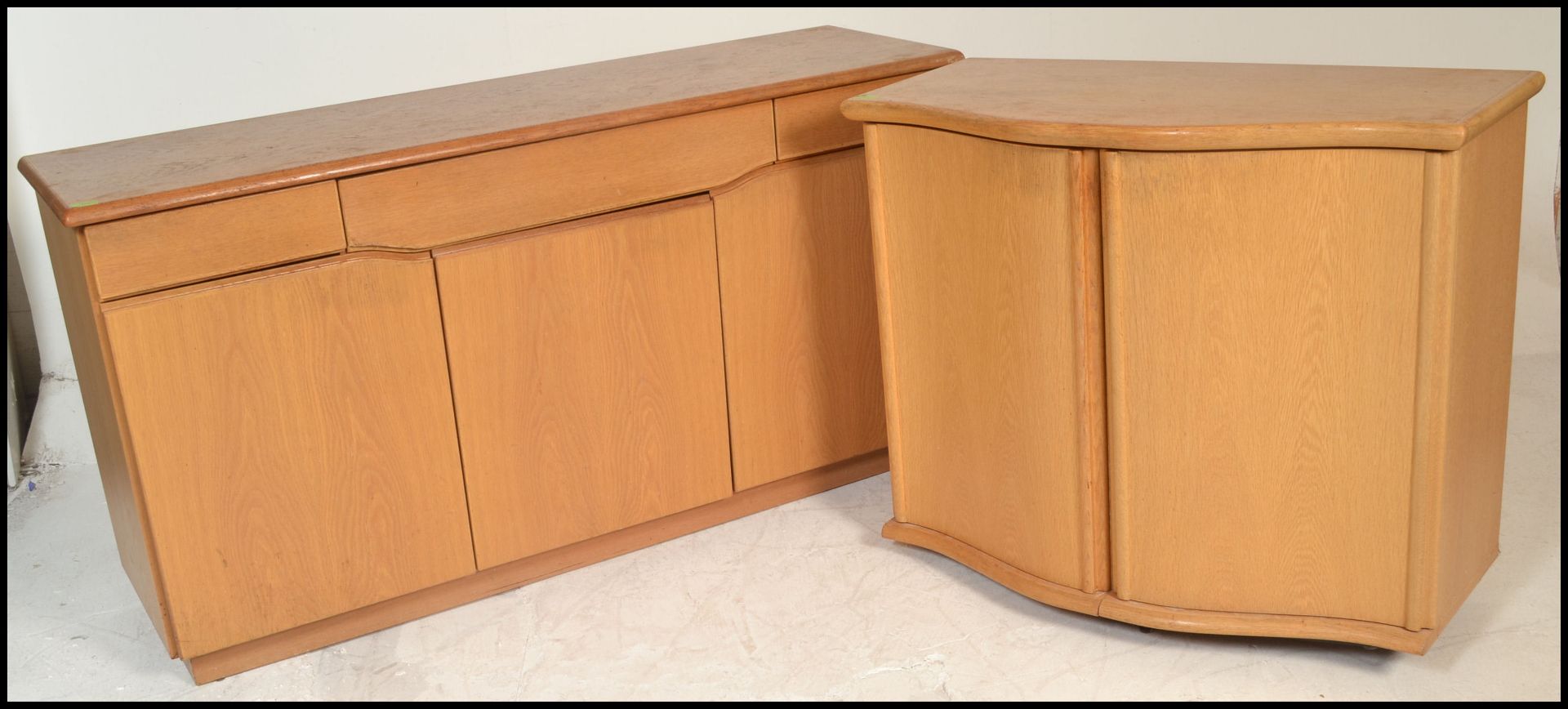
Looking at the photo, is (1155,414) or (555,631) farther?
(555,631)

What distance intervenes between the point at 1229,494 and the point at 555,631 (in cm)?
126

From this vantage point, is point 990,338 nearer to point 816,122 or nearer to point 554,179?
point 816,122

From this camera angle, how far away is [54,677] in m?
2.64

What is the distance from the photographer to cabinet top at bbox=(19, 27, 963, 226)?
2383 mm

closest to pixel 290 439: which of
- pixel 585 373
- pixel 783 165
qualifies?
pixel 585 373

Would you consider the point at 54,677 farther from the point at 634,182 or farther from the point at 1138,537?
the point at 1138,537

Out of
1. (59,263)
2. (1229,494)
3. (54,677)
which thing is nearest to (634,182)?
(59,263)

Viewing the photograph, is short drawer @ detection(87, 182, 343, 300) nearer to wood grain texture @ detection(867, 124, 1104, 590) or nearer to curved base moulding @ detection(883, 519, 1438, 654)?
wood grain texture @ detection(867, 124, 1104, 590)

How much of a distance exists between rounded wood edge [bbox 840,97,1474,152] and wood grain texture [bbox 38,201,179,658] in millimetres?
1463

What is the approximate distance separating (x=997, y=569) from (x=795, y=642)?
41 centimetres

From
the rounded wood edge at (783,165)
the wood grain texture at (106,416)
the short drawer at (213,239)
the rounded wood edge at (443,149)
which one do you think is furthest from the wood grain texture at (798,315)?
the wood grain texture at (106,416)

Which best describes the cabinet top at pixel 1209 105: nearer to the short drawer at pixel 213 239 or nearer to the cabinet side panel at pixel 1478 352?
the cabinet side panel at pixel 1478 352

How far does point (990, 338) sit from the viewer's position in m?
2.56

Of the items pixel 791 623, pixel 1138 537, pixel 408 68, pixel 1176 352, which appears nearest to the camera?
pixel 1176 352
